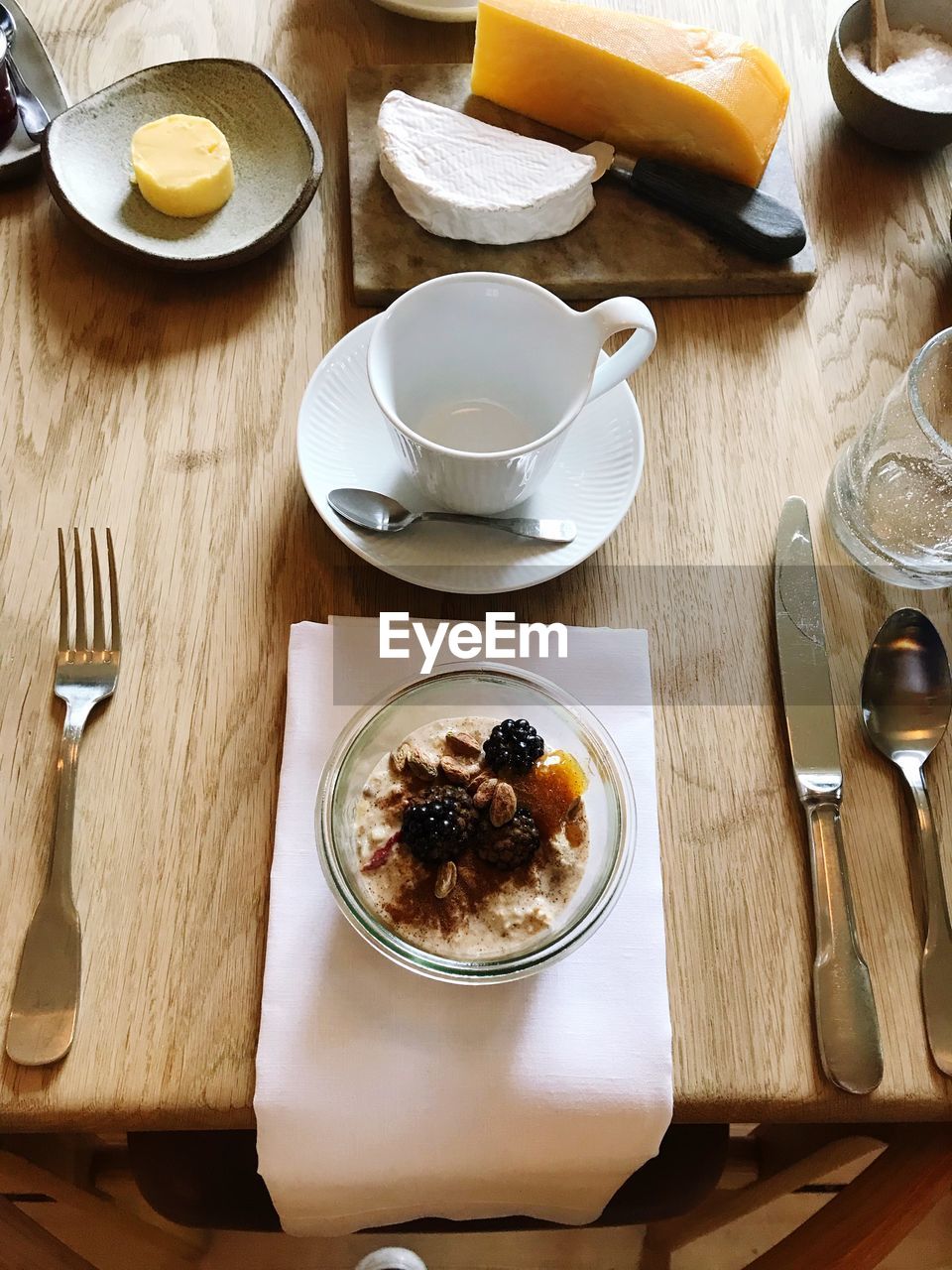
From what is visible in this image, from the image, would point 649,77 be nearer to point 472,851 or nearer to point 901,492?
point 901,492

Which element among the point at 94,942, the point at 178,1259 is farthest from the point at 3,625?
the point at 178,1259

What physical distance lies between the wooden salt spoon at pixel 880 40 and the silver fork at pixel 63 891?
0.99m

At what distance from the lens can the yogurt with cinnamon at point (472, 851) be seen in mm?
699

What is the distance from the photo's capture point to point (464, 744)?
0.76m

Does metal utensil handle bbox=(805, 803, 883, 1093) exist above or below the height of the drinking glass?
below

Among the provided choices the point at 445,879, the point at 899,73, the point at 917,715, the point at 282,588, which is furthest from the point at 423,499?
the point at 899,73

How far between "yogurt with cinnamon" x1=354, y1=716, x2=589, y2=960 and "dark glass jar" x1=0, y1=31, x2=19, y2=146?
2.68 feet

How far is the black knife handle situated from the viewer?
1051mm

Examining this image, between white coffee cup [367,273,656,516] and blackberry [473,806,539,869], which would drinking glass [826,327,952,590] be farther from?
blackberry [473,806,539,869]

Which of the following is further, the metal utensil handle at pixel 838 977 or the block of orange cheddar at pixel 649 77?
the block of orange cheddar at pixel 649 77

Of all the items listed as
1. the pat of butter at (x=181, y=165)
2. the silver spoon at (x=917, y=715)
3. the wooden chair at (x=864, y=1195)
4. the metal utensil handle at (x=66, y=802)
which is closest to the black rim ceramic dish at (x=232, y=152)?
the pat of butter at (x=181, y=165)

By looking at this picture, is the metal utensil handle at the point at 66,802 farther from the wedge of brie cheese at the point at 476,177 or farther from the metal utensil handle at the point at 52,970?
the wedge of brie cheese at the point at 476,177

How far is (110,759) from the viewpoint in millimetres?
812

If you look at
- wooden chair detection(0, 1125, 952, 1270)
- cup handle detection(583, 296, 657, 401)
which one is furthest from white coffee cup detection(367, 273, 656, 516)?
wooden chair detection(0, 1125, 952, 1270)
